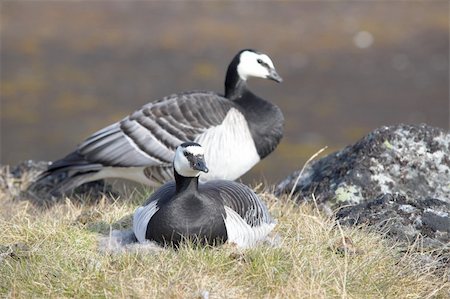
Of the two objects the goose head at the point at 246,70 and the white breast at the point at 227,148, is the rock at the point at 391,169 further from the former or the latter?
the goose head at the point at 246,70

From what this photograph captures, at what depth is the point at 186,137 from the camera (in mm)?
8859

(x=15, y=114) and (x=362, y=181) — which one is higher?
(x=362, y=181)

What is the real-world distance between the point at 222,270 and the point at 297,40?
20.7 metres

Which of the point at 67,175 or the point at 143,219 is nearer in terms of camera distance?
the point at 143,219

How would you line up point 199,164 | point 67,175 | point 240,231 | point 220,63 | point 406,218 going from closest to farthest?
point 199,164, point 240,231, point 406,218, point 67,175, point 220,63

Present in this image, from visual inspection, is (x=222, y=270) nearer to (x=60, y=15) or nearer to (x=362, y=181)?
(x=362, y=181)

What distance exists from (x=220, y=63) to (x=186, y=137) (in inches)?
585

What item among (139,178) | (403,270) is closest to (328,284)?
(403,270)

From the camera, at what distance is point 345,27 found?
26.8 m

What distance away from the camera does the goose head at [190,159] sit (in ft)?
19.2

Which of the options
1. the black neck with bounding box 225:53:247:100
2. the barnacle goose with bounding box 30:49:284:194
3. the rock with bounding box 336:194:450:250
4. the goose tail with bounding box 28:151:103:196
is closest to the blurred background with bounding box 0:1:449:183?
the black neck with bounding box 225:53:247:100

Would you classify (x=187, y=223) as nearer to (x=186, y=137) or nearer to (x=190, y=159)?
(x=190, y=159)

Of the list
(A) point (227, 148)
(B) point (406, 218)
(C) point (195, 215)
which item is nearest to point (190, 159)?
(C) point (195, 215)

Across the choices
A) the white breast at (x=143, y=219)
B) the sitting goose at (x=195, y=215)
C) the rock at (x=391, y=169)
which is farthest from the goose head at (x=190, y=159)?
the rock at (x=391, y=169)
